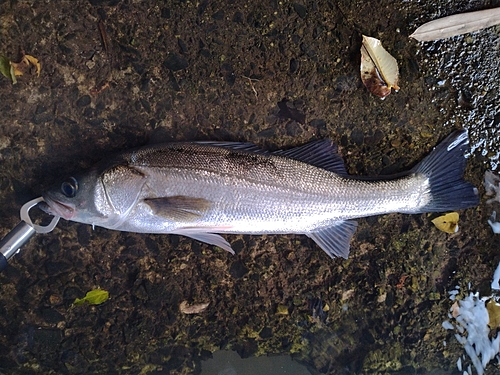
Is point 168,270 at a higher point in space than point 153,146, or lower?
lower

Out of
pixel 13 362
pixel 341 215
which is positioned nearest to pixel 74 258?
pixel 13 362

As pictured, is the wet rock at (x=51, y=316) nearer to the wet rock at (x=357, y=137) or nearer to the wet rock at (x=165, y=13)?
the wet rock at (x=165, y=13)

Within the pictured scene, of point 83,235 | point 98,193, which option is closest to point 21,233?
point 83,235

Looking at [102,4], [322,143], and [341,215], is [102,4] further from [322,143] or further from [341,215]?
[341,215]

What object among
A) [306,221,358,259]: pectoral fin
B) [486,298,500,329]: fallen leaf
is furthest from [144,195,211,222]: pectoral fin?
[486,298,500,329]: fallen leaf

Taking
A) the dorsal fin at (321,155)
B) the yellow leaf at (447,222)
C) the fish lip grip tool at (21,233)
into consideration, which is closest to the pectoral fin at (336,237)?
the dorsal fin at (321,155)
